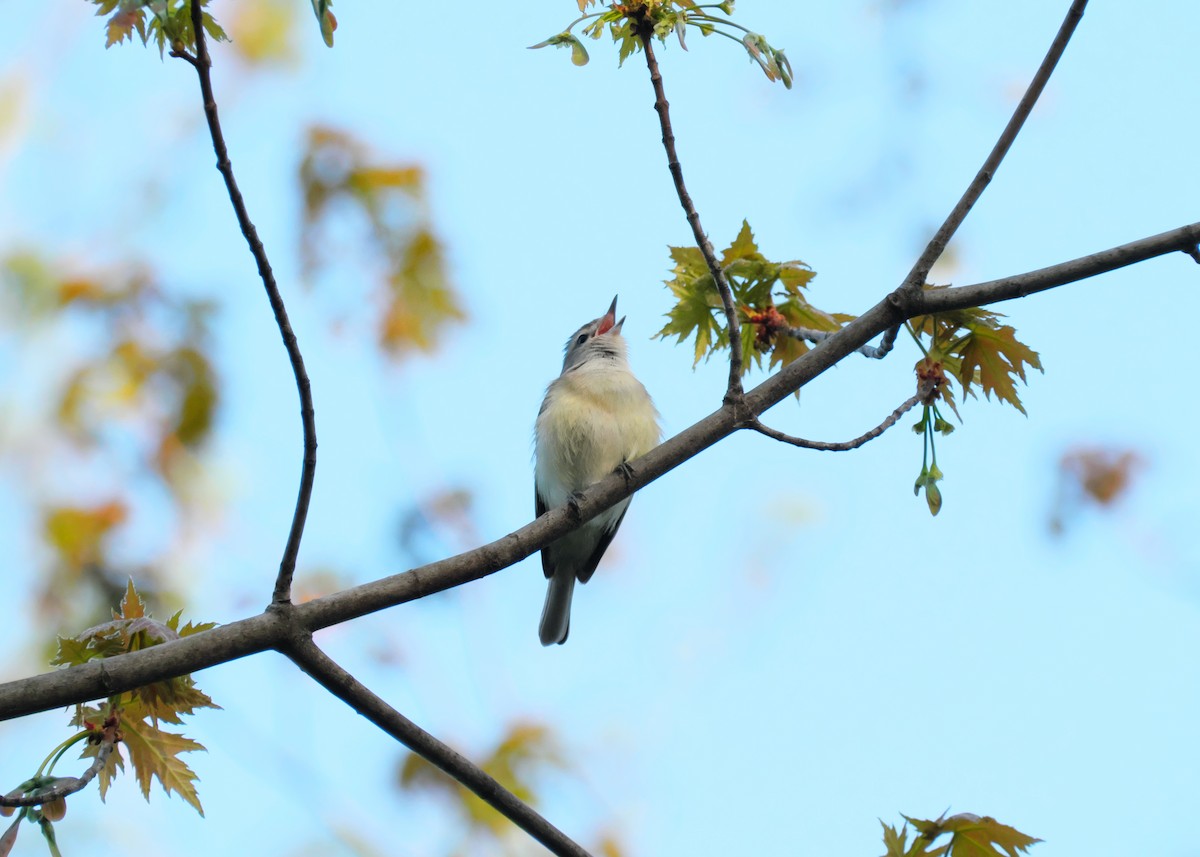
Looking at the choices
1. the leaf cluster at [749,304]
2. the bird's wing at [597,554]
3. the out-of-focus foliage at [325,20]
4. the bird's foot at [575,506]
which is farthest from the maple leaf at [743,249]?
the bird's wing at [597,554]

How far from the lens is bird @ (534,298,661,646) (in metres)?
6.35

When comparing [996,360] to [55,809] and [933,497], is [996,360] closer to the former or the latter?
[933,497]

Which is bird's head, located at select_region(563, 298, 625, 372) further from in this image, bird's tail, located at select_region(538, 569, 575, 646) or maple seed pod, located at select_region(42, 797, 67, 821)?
maple seed pod, located at select_region(42, 797, 67, 821)

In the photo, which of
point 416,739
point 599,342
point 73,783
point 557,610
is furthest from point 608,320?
point 73,783

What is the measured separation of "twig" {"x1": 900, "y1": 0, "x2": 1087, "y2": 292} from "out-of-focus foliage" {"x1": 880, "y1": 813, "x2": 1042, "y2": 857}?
65.5 inches

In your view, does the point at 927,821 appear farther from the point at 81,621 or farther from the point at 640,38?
the point at 81,621

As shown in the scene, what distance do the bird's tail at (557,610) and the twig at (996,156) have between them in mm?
3906

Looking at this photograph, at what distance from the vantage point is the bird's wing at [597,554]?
6977mm

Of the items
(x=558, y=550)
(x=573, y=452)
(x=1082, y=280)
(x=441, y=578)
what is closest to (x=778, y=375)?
(x=1082, y=280)

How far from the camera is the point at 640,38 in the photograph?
3.63 m

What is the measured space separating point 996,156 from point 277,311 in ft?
7.70

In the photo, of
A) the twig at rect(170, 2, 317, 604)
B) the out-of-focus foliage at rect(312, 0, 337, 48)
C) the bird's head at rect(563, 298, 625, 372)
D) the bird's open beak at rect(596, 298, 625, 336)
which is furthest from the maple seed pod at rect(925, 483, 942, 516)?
the bird's open beak at rect(596, 298, 625, 336)

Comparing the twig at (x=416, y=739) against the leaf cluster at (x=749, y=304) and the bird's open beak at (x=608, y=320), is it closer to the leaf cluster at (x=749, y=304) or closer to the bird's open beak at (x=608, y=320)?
the leaf cluster at (x=749, y=304)

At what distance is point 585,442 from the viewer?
6348 millimetres
